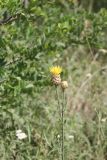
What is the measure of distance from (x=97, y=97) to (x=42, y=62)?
53 centimetres

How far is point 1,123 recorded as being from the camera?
2.90 metres

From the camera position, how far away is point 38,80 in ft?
8.82

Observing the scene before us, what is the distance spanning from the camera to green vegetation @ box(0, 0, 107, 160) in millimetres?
2574

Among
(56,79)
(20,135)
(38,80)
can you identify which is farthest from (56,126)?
Result: (56,79)

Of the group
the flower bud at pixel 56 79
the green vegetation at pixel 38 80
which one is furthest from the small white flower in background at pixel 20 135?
the flower bud at pixel 56 79

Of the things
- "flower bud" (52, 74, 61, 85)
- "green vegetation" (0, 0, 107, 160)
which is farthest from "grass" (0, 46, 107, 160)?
"flower bud" (52, 74, 61, 85)

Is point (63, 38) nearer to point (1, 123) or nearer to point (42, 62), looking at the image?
point (42, 62)

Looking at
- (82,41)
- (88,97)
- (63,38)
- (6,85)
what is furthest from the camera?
(88,97)

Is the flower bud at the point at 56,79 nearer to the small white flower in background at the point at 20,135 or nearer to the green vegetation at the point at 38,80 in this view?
the green vegetation at the point at 38,80

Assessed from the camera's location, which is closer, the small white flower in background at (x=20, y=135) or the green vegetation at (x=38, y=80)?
the green vegetation at (x=38, y=80)

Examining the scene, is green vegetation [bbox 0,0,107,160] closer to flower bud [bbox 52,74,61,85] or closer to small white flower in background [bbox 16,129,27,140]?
small white flower in background [bbox 16,129,27,140]

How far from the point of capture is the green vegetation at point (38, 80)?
2574 millimetres

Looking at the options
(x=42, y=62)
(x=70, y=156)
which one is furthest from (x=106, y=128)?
(x=42, y=62)

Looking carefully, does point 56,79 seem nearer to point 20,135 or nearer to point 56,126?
point 20,135
